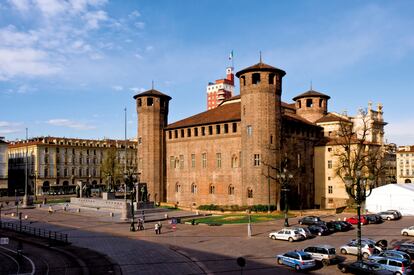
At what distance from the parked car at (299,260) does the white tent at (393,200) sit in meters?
34.9

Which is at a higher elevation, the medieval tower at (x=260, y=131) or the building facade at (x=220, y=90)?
the building facade at (x=220, y=90)

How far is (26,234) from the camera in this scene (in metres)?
45.2

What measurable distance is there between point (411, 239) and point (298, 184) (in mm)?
30981

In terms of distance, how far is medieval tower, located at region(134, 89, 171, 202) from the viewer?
77.4 m

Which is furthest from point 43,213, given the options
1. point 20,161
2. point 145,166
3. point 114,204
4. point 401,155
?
point 401,155

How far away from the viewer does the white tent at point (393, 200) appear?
189ft

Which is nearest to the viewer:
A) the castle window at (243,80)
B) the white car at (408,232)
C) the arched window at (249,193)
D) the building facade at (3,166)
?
the white car at (408,232)

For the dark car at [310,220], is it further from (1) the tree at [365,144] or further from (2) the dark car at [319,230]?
(1) the tree at [365,144]

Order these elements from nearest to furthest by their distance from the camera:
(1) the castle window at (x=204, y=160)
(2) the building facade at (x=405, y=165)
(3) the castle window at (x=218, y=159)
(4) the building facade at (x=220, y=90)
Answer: (3) the castle window at (x=218, y=159), (1) the castle window at (x=204, y=160), (2) the building facade at (x=405, y=165), (4) the building facade at (x=220, y=90)

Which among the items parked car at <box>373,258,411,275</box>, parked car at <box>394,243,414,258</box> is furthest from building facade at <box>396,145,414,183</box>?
parked car at <box>373,258,411,275</box>

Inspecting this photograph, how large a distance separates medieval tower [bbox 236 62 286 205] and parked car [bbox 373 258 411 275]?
34373 mm

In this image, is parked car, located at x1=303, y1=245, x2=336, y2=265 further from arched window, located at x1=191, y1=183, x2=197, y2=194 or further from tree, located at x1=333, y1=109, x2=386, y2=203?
arched window, located at x1=191, y1=183, x2=197, y2=194

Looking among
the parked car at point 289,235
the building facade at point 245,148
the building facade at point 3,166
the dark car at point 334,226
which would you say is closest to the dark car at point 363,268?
the parked car at point 289,235

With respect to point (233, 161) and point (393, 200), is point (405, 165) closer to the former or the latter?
point (393, 200)
